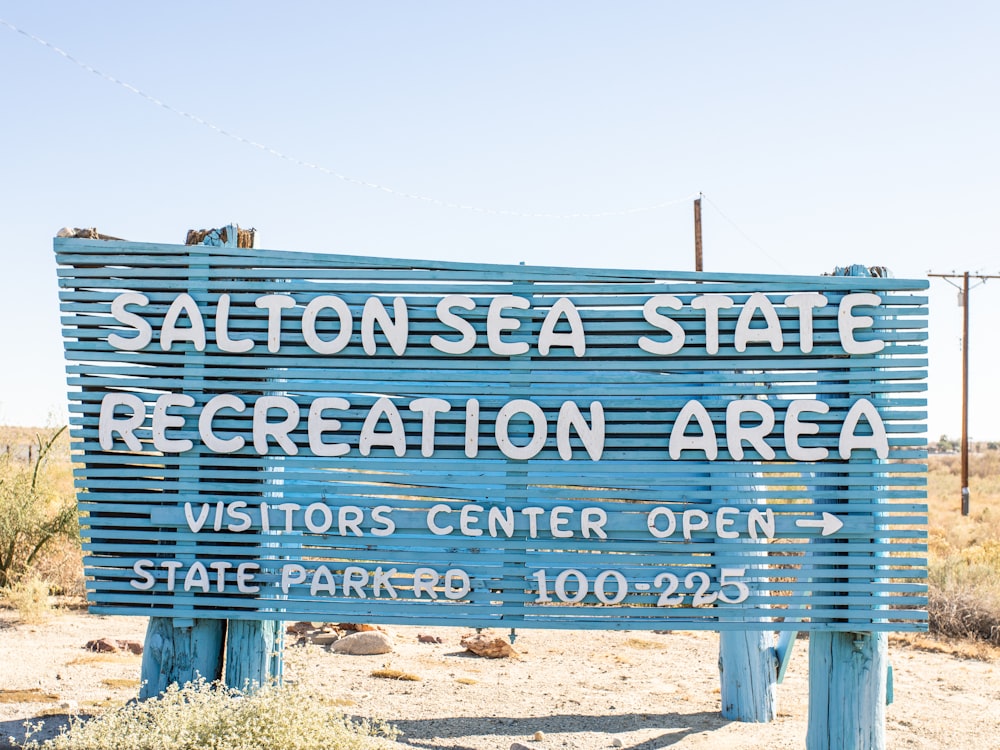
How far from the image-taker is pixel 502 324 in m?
5.66

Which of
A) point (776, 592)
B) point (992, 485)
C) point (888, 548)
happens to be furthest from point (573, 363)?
point (992, 485)

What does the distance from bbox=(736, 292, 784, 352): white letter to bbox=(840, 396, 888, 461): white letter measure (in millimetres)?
590

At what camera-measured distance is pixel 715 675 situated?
903 centimetres

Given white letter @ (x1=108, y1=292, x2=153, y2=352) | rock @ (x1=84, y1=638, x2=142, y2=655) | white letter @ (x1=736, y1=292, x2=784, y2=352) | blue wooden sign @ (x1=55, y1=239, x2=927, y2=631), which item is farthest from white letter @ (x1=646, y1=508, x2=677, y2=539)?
rock @ (x1=84, y1=638, x2=142, y2=655)

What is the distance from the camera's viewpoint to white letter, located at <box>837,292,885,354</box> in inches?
221

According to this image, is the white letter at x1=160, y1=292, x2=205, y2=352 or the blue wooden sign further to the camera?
the white letter at x1=160, y1=292, x2=205, y2=352

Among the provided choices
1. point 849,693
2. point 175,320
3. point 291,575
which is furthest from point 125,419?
point 849,693

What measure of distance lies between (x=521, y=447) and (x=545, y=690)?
363cm

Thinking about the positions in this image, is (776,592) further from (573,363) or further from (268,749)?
(268,749)

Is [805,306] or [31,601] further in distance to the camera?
[31,601]

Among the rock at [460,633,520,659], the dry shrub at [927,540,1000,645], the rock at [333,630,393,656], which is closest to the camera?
the rock at [333,630,393,656]

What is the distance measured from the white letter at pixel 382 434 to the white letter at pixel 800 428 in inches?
91.2

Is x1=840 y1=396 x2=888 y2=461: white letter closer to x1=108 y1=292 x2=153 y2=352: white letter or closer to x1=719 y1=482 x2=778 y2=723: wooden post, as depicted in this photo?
x1=719 y1=482 x2=778 y2=723: wooden post

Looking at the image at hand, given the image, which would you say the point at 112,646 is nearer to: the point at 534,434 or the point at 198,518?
the point at 198,518
